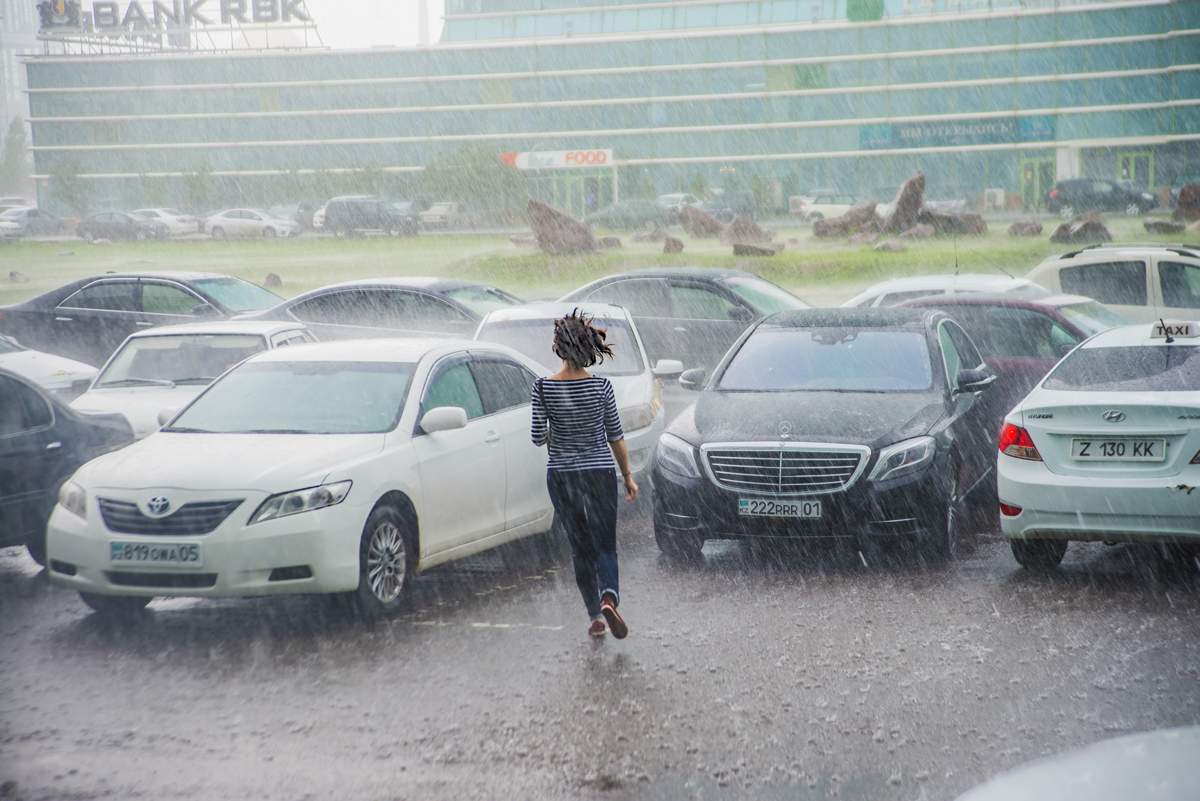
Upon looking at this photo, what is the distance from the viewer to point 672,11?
9662 centimetres

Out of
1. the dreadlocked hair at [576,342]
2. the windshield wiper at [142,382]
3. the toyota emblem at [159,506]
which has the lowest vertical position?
the toyota emblem at [159,506]

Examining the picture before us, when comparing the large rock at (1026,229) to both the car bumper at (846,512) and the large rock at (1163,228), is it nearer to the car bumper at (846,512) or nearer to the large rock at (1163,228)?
the large rock at (1163,228)

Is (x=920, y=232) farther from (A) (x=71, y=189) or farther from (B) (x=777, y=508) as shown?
(A) (x=71, y=189)

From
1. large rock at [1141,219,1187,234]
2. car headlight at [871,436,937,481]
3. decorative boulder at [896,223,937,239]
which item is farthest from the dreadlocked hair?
large rock at [1141,219,1187,234]

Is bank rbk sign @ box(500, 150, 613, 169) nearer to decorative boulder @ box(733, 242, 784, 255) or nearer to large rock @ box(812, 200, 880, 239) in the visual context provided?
large rock @ box(812, 200, 880, 239)

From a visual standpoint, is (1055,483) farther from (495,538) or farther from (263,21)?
(263,21)

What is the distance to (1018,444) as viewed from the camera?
310 inches

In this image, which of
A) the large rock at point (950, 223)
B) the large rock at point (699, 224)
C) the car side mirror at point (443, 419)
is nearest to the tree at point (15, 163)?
the large rock at point (699, 224)

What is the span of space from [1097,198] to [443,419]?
59.2 metres

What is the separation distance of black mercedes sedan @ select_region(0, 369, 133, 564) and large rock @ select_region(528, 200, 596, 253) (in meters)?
36.8

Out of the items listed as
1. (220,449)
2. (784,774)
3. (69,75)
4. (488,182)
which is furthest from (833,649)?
(69,75)

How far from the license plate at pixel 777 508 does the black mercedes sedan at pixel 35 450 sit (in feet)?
13.2

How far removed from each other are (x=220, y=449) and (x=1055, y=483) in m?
4.52

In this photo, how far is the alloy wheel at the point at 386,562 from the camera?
23.7 ft
